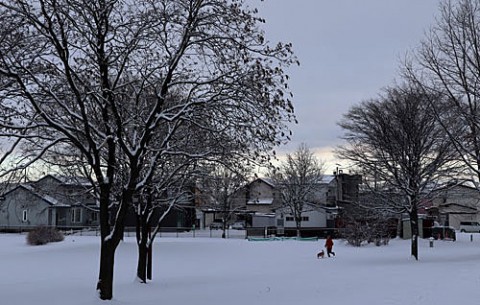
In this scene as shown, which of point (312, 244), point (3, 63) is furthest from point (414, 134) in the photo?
point (3, 63)

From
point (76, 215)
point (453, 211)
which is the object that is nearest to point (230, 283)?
point (76, 215)

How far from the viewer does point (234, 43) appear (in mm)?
13742

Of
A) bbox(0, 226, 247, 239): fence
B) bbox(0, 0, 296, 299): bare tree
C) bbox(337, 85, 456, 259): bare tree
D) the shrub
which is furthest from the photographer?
bbox(0, 226, 247, 239): fence

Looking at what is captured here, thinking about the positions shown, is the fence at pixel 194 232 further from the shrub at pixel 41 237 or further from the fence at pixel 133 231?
the shrub at pixel 41 237

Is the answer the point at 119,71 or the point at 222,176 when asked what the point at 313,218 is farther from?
the point at 119,71

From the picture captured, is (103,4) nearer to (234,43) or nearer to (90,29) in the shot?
(90,29)

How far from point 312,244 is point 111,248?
1401 inches

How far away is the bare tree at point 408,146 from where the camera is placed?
104ft

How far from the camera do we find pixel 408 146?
31.8m

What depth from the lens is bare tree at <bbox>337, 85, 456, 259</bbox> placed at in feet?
104

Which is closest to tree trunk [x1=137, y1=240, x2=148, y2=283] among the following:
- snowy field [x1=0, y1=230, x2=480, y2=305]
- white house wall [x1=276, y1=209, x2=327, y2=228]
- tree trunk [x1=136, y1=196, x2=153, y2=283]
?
tree trunk [x1=136, y1=196, x2=153, y2=283]

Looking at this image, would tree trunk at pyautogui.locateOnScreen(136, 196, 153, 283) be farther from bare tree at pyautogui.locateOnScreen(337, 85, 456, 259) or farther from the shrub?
the shrub

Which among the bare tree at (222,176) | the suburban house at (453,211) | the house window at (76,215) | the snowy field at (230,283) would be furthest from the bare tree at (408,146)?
the house window at (76,215)

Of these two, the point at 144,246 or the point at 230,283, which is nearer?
the point at 144,246
